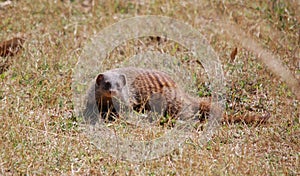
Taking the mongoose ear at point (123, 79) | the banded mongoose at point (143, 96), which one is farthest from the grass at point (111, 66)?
the mongoose ear at point (123, 79)

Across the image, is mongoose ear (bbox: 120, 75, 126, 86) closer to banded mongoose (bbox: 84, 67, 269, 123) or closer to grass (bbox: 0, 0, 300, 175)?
banded mongoose (bbox: 84, 67, 269, 123)

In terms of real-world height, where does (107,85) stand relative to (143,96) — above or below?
above

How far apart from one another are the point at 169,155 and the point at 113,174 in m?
0.46

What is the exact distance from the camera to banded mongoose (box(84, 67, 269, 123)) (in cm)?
424

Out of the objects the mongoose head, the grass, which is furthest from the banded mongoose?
the grass

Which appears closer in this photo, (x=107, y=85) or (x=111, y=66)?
(x=107, y=85)

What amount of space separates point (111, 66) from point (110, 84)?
2.50 feet

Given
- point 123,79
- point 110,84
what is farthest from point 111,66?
point 110,84

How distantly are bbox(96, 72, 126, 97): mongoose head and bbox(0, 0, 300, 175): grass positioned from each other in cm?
31

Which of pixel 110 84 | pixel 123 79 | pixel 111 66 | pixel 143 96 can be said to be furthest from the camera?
pixel 111 66

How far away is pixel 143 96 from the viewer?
14.5ft

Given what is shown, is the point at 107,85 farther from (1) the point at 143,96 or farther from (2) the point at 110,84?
(1) the point at 143,96

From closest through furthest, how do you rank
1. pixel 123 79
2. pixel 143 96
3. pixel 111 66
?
1. pixel 123 79
2. pixel 143 96
3. pixel 111 66

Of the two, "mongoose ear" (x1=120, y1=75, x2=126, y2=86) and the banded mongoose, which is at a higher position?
"mongoose ear" (x1=120, y1=75, x2=126, y2=86)
